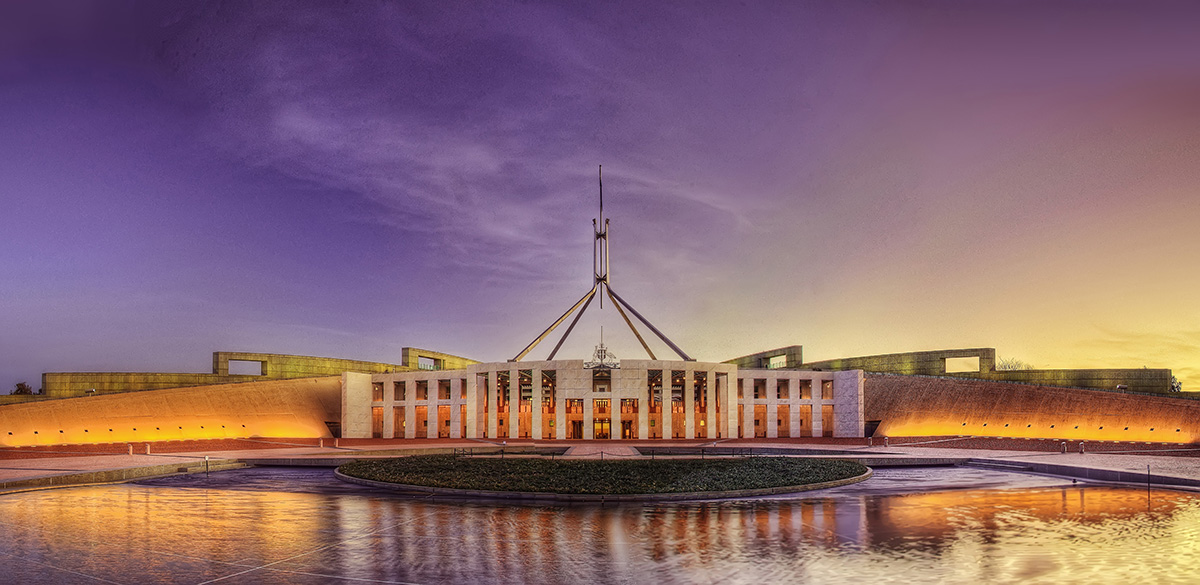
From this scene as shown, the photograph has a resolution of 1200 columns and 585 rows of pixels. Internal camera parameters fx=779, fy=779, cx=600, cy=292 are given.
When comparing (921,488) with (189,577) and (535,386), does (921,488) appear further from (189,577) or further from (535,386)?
(535,386)

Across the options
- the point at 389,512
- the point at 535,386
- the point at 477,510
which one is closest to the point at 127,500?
the point at 389,512

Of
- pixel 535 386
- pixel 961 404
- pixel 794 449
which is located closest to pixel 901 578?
pixel 794 449

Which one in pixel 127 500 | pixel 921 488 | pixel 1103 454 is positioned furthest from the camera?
pixel 1103 454

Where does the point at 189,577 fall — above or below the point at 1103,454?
above

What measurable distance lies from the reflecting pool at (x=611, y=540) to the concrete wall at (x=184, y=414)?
3383 centimetres

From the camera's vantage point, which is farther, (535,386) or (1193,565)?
(535,386)

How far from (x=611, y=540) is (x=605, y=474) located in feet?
30.6

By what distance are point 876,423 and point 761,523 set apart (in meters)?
47.3

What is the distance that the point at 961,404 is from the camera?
54.1 metres

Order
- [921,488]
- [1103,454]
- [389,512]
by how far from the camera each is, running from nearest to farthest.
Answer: [389,512] → [921,488] → [1103,454]

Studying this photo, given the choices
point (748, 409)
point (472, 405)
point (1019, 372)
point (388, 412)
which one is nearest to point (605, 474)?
point (472, 405)

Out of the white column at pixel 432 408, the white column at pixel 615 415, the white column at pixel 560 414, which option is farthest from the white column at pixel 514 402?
the white column at pixel 615 415

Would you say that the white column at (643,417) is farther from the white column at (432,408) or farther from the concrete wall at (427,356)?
the concrete wall at (427,356)

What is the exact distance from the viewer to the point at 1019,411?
51.1 meters
